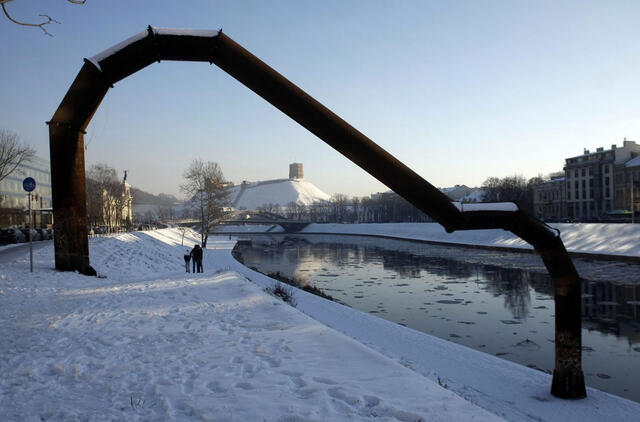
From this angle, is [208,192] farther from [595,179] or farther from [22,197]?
[595,179]

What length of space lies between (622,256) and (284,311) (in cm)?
3971

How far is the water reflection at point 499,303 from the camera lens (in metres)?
13.3

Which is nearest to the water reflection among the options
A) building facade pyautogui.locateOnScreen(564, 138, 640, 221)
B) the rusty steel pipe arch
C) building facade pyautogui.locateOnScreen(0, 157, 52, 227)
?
the rusty steel pipe arch

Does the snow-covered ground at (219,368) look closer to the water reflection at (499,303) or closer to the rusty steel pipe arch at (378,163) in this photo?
the rusty steel pipe arch at (378,163)

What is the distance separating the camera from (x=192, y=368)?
5727 millimetres

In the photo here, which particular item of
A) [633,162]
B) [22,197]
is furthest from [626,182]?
[22,197]

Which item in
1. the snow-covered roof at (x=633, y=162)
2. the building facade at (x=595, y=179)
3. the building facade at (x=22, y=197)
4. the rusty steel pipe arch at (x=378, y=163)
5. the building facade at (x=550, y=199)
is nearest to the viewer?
the rusty steel pipe arch at (x=378, y=163)

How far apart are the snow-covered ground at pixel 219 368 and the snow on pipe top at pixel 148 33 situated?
5945 mm

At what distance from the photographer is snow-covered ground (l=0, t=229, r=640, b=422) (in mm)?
4508

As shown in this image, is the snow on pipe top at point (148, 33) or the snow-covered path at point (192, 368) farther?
the snow on pipe top at point (148, 33)

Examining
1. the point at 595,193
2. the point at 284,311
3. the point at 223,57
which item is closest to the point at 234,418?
the point at 284,311

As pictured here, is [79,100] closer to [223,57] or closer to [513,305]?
[223,57]

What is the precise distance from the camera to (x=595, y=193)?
245ft

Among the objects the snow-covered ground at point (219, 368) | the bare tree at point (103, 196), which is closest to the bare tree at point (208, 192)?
the bare tree at point (103, 196)
